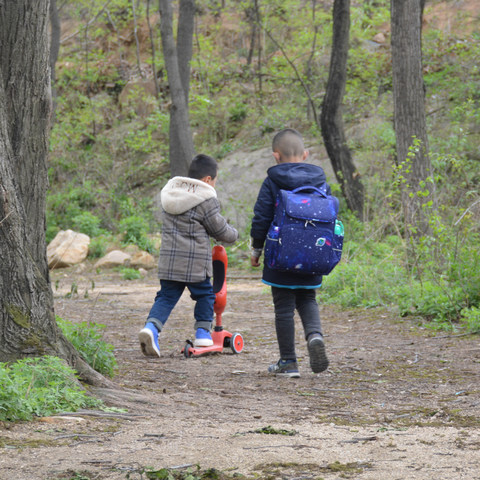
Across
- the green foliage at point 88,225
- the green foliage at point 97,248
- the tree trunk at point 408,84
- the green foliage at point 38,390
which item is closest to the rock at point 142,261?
the green foliage at point 97,248

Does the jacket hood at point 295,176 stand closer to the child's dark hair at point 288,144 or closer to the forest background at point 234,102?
the child's dark hair at point 288,144

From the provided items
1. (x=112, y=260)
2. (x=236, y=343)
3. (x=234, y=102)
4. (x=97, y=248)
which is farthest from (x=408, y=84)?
(x=234, y=102)

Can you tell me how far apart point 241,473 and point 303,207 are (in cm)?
267

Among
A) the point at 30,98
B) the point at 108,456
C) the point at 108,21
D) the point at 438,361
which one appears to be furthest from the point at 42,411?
the point at 108,21

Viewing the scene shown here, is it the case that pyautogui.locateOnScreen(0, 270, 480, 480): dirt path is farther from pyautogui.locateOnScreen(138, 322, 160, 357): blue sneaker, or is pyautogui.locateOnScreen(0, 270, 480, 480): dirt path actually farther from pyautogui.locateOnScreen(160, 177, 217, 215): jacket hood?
pyautogui.locateOnScreen(160, 177, 217, 215): jacket hood

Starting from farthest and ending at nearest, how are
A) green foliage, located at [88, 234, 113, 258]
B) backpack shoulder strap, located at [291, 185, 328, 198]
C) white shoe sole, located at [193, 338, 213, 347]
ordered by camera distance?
1. green foliage, located at [88, 234, 113, 258]
2. white shoe sole, located at [193, 338, 213, 347]
3. backpack shoulder strap, located at [291, 185, 328, 198]

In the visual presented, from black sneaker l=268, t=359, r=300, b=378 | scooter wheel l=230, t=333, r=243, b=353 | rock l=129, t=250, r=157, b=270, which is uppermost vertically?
black sneaker l=268, t=359, r=300, b=378

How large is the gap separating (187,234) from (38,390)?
261cm

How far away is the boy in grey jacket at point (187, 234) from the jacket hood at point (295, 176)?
2.98ft

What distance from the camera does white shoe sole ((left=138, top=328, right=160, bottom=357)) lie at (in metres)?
5.80

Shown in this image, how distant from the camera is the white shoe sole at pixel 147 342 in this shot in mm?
5797

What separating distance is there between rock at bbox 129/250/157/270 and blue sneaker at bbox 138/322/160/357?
968cm

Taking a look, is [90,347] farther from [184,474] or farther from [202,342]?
[184,474]

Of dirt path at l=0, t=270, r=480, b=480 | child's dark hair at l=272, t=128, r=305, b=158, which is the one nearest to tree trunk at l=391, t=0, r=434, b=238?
dirt path at l=0, t=270, r=480, b=480
